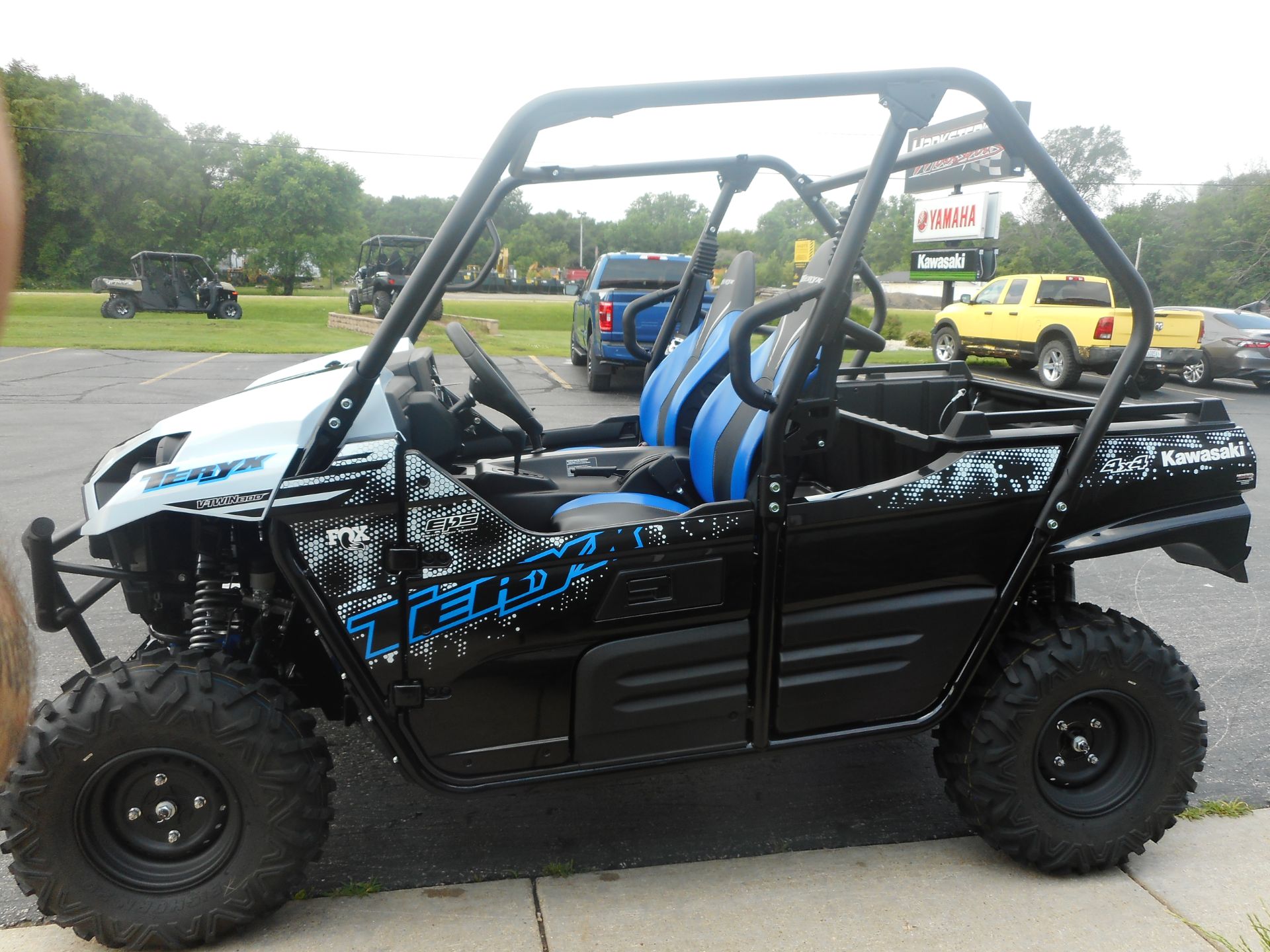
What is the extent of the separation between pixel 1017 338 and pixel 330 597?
1622 centimetres

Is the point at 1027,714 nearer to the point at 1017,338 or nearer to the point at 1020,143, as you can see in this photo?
the point at 1020,143

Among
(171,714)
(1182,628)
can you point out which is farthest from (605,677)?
(1182,628)

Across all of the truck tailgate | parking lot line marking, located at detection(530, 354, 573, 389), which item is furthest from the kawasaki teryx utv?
the truck tailgate

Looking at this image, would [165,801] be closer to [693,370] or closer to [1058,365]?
[693,370]

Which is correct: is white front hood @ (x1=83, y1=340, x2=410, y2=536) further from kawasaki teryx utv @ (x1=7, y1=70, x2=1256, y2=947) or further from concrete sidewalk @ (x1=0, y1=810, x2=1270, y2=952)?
concrete sidewalk @ (x1=0, y1=810, x2=1270, y2=952)

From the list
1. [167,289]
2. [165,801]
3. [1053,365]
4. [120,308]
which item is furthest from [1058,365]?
[120,308]

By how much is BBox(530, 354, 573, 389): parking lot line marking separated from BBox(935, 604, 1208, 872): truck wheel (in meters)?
12.2

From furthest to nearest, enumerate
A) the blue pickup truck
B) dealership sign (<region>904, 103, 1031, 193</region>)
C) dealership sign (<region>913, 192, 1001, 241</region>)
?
dealership sign (<region>913, 192, 1001, 241</region>), dealership sign (<region>904, 103, 1031, 193</region>), the blue pickup truck

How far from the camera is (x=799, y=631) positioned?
8.56ft

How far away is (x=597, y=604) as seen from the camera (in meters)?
2.47

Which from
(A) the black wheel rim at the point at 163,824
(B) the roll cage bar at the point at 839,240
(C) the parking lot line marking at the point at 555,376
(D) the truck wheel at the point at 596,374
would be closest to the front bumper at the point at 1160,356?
(D) the truck wheel at the point at 596,374

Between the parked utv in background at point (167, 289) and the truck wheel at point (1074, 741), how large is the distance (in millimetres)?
25738

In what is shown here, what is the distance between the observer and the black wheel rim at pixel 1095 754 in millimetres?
2791

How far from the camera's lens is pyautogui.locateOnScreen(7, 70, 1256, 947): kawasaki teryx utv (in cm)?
233
